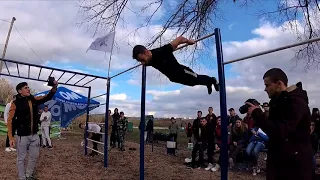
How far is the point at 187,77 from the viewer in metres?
3.96

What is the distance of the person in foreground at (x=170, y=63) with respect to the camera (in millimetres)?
3855

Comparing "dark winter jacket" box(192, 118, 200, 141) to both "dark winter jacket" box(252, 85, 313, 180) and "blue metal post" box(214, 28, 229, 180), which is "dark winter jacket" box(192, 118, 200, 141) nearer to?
"blue metal post" box(214, 28, 229, 180)

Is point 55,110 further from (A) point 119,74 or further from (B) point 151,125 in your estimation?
(A) point 119,74

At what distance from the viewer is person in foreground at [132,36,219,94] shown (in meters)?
3.86

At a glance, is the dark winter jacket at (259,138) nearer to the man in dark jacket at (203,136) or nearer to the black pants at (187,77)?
the man in dark jacket at (203,136)

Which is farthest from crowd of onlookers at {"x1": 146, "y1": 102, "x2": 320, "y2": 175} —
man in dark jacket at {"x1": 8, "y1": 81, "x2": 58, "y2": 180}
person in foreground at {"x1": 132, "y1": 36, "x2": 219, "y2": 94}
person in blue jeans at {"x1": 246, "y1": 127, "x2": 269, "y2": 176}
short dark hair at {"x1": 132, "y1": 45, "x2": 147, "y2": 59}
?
man in dark jacket at {"x1": 8, "y1": 81, "x2": 58, "y2": 180}

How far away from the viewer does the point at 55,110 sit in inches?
620

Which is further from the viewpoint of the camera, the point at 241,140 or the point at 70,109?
the point at 70,109

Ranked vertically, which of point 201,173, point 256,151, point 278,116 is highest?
point 278,116

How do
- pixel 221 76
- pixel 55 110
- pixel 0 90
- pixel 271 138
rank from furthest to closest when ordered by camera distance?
pixel 0 90 < pixel 55 110 < pixel 221 76 < pixel 271 138

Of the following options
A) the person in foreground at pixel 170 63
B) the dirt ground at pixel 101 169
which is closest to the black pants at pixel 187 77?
the person in foreground at pixel 170 63

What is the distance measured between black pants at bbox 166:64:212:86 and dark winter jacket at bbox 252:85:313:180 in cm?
174


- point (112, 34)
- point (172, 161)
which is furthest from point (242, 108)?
point (172, 161)

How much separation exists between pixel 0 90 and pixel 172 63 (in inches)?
1950
